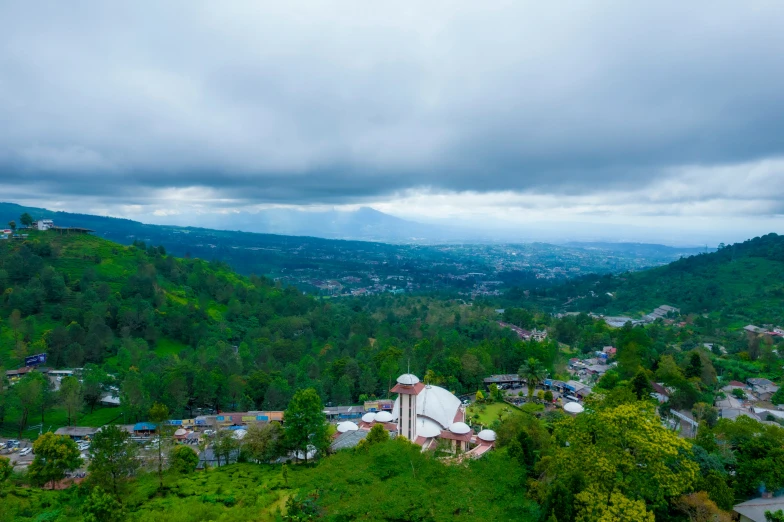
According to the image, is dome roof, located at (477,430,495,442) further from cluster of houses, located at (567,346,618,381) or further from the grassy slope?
cluster of houses, located at (567,346,618,381)

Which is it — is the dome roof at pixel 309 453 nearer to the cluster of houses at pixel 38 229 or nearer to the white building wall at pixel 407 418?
the white building wall at pixel 407 418

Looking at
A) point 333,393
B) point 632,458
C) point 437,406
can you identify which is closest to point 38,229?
point 333,393

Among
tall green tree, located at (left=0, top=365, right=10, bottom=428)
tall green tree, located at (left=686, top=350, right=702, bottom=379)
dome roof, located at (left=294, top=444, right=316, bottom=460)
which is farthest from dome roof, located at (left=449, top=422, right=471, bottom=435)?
tall green tree, located at (left=0, top=365, right=10, bottom=428)

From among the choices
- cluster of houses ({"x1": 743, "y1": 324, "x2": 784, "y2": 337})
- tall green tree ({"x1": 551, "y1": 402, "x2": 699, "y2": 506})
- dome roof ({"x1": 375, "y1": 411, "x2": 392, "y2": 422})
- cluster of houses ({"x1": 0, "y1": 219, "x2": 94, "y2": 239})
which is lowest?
dome roof ({"x1": 375, "y1": 411, "x2": 392, "y2": 422})

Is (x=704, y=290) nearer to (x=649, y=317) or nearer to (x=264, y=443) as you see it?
(x=649, y=317)

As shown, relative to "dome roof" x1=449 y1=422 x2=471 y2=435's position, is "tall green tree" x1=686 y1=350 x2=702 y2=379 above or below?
above

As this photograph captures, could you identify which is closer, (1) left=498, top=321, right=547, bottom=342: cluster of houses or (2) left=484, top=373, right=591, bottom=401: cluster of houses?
(2) left=484, top=373, right=591, bottom=401: cluster of houses

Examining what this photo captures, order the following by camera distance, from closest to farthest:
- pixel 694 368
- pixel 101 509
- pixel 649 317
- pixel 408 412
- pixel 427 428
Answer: pixel 101 509
pixel 408 412
pixel 427 428
pixel 694 368
pixel 649 317
